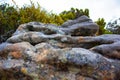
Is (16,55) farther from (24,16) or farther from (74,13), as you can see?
(74,13)

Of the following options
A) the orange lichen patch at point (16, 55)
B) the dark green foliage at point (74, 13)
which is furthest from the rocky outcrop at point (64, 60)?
the dark green foliage at point (74, 13)

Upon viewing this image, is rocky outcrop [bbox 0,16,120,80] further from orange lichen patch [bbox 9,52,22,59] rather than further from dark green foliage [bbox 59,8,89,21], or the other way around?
dark green foliage [bbox 59,8,89,21]

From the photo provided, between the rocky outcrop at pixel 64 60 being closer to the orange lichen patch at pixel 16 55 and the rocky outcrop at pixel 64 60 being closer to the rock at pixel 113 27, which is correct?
the orange lichen patch at pixel 16 55

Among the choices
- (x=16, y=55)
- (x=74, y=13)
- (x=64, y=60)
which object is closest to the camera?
(x=64, y=60)

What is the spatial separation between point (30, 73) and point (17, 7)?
730 centimetres

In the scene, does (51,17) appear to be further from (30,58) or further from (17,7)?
(30,58)

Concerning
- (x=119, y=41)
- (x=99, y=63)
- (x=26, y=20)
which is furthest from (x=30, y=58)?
(x=26, y=20)

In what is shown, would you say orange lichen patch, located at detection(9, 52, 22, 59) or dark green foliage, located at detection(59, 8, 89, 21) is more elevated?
dark green foliage, located at detection(59, 8, 89, 21)

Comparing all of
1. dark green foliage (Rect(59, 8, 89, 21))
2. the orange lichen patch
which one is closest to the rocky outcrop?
the orange lichen patch

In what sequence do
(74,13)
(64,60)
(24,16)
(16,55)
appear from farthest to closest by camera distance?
1. (74,13)
2. (24,16)
3. (16,55)
4. (64,60)

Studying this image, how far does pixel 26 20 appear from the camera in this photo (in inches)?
461

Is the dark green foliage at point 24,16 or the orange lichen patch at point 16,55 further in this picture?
the dark green foliage at point 24,16

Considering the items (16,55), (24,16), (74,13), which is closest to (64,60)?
(16,55)

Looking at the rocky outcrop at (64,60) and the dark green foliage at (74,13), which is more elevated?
the dark green foliage at (74,13)
